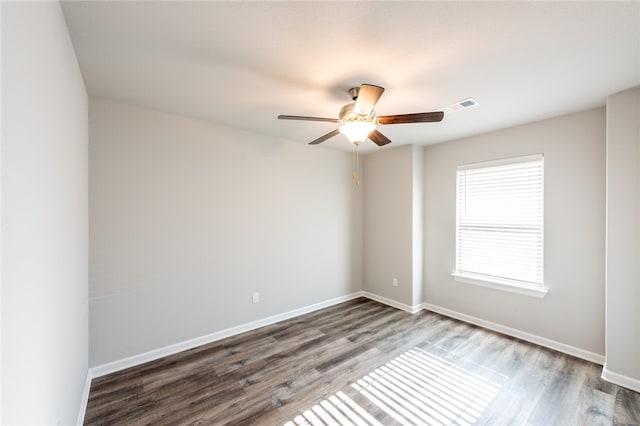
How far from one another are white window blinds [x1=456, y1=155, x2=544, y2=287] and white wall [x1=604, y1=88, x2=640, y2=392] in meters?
0.67

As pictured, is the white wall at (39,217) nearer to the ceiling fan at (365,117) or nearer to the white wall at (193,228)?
the white wall at (193,228)

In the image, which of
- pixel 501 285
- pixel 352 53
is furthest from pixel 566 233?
pixel 352 53

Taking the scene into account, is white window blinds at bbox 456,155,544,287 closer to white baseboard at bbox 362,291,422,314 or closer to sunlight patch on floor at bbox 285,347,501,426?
white baseboard at bbox 362,291,422,314

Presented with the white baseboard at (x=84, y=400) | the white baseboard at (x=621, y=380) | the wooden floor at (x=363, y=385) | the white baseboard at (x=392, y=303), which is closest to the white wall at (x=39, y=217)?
the white baseboard at (x=84, y=400)

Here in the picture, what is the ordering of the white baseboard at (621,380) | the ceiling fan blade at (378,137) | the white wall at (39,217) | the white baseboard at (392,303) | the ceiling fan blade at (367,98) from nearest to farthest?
the white wall at (39,217)
the ceiling fan blade at (367,98)
the white baseboard at (621,380)
the ceiling fan blade at (378,137)
the white baseboard at (392,303)

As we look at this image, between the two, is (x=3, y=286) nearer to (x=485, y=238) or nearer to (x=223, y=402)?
(x=223, y=402)

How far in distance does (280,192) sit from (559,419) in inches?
131

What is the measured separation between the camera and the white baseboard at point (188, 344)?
2406 millimetres

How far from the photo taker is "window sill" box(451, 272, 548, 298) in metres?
2.97

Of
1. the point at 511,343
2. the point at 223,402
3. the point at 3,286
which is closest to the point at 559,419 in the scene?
the point at 511,343

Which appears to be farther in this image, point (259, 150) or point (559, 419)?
point (259, 150)

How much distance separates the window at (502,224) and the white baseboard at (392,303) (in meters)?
0.75

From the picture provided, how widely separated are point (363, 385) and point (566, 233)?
2.60m

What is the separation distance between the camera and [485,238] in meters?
3.44
